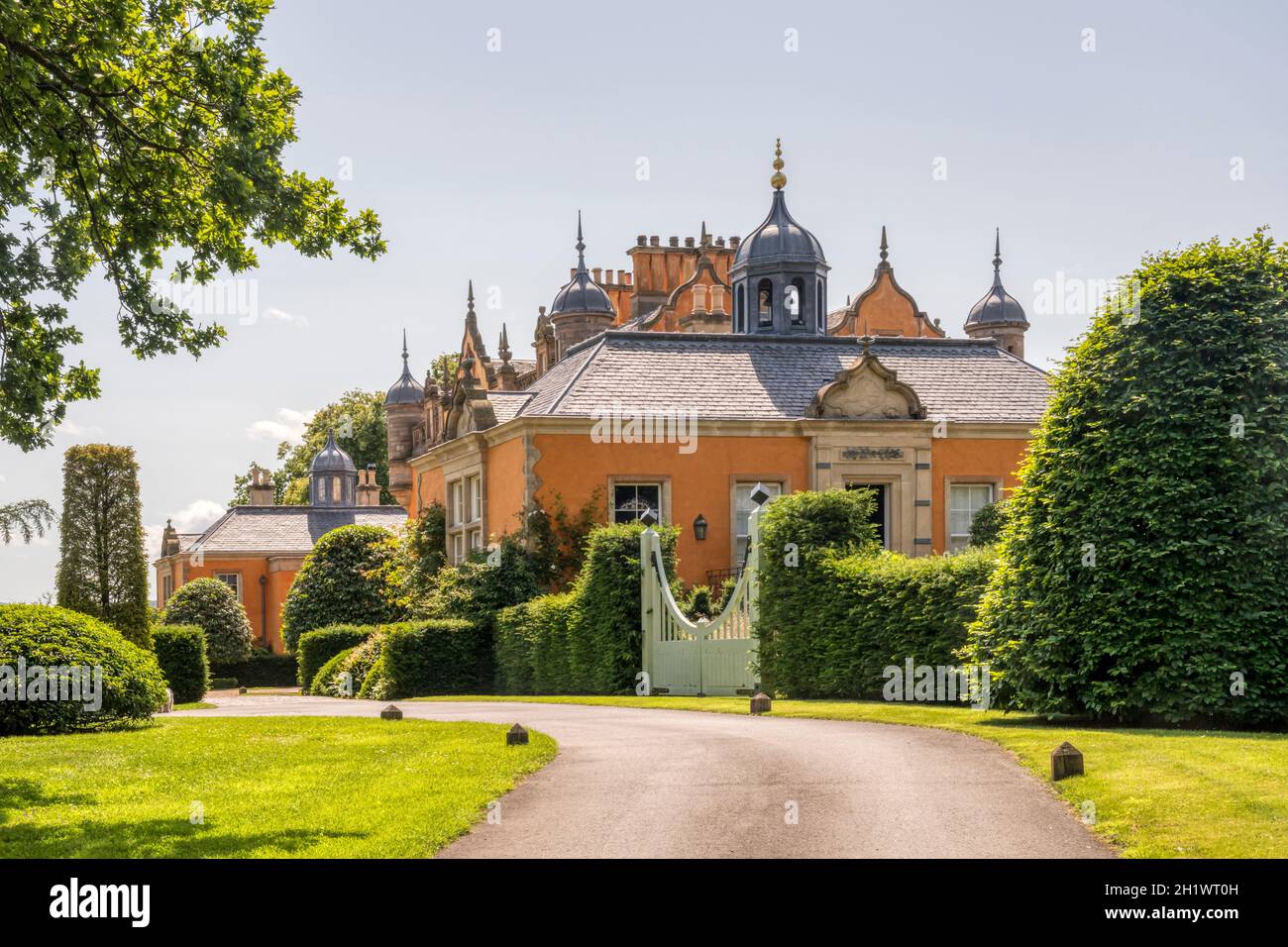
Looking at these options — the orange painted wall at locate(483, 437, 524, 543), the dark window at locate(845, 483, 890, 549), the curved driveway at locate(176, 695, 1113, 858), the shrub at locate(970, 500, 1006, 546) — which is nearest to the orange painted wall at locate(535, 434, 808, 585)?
the orange painted wall at locate(483, 437, 524, 543)

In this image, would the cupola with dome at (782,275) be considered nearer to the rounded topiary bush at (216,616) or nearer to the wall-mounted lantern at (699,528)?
the wall-mounted lantern at (699,528)

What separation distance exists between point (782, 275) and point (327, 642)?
48.9 ft

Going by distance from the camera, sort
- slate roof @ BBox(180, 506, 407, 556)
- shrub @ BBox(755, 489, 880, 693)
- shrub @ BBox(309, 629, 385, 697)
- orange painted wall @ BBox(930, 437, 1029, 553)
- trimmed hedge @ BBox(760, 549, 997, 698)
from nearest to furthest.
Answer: trimmed hedge @ BBox(760, 549, 997, 698), shrub @ BBox(755, 489, 880, 693), shrub @ BBox(309, 629, 385, 697), orange painted wall @ BBox(930, 437, 1029, 553), slate roof @ BBox(180, 506, 407, 556)

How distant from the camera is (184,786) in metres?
12.4

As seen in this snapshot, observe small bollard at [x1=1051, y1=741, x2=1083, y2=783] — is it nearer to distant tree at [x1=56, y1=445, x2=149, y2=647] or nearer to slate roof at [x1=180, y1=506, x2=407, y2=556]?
distant tree at [x1=56, y1=445, x2=149, y2=647]

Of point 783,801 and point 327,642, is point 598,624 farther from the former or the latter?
point 783,801

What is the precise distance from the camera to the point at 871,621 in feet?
71.1

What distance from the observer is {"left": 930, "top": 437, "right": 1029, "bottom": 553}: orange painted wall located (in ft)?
118

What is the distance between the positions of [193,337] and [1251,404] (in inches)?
384

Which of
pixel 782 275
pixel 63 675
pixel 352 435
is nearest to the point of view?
pixel 63 675

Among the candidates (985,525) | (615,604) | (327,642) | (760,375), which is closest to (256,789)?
(615,604)

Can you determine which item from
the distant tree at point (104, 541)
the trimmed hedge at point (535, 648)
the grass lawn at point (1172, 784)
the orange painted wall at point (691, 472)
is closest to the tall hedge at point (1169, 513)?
the grass lawn at point (1172, 784)

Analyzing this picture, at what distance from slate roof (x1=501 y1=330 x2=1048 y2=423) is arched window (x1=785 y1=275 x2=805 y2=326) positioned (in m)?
3.40
